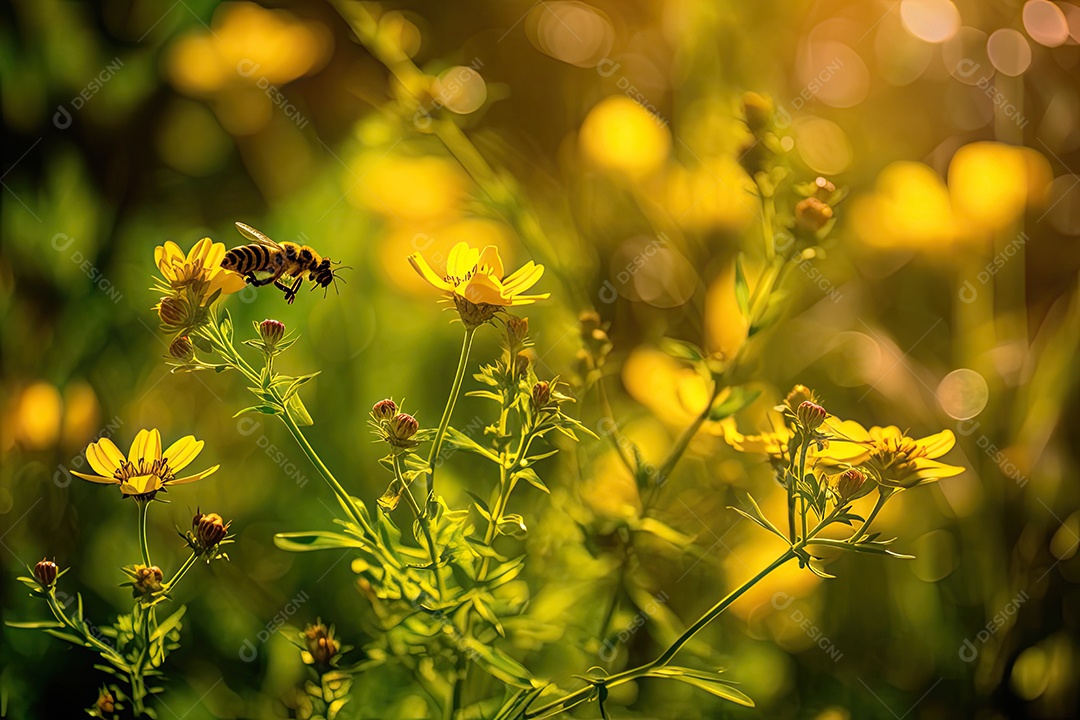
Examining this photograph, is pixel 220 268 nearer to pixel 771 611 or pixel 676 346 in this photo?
pixel 676 346

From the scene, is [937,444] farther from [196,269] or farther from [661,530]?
[196,269]

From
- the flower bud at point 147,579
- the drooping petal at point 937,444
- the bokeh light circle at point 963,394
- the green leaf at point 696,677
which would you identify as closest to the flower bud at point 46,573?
the flower bud at point 147,579

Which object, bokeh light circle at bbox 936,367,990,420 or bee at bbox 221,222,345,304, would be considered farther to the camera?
bokeh light circle at bbox 936,367,990,420

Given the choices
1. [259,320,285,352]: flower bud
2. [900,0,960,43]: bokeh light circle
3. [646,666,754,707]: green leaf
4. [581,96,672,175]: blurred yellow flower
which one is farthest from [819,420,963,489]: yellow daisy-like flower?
[900,0,960,43]: bokeh light circle

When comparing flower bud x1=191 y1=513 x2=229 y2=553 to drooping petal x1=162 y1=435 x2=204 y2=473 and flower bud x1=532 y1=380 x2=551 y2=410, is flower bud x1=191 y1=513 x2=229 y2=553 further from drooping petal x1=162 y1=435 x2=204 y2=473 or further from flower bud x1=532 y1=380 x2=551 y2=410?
flower bud x1=532 y1=380 x2=551 y2=410

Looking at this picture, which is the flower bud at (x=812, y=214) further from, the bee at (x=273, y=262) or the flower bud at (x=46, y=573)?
the flower bud at (x=46, y=573)

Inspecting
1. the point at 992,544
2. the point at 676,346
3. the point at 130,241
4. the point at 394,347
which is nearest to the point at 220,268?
the point at 676,346

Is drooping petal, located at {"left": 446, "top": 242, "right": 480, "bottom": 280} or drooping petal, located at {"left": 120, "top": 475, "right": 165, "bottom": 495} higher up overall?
drooping petal, located at {"left": 446, "top": 242, "right": 480, "bottom": 280}
